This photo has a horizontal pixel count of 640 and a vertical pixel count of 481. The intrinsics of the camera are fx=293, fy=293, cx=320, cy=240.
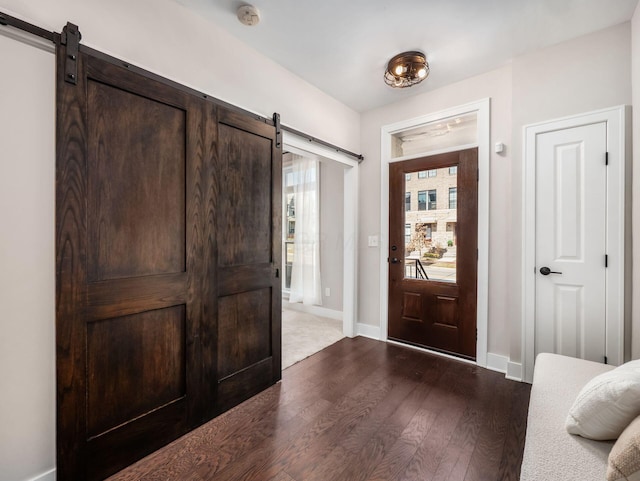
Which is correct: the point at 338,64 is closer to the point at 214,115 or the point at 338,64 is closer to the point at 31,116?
Answer: the point at 214,115

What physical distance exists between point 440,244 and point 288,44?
2.30m

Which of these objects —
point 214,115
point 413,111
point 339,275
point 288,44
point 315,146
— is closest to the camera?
point 214,115

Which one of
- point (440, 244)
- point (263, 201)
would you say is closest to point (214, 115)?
point (263, 201)

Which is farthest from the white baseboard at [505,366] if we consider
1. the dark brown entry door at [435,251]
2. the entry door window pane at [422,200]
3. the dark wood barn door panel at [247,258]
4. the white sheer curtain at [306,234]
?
the white sheer curtain at [306,234]

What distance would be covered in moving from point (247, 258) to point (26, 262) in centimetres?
118

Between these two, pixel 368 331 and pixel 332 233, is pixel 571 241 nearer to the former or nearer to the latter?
pixel 368 331

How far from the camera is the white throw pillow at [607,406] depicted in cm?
97

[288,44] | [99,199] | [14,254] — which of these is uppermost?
[288,44]

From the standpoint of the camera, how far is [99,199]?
1502mm

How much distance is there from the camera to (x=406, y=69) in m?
2.50

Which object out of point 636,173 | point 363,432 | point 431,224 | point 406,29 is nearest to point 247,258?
point 363,432

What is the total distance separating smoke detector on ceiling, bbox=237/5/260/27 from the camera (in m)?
1.91

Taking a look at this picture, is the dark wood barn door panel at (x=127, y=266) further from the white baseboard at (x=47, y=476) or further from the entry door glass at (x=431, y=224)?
the entry door glass at (x=431, y=224)

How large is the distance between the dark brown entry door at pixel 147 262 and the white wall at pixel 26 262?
91mm
